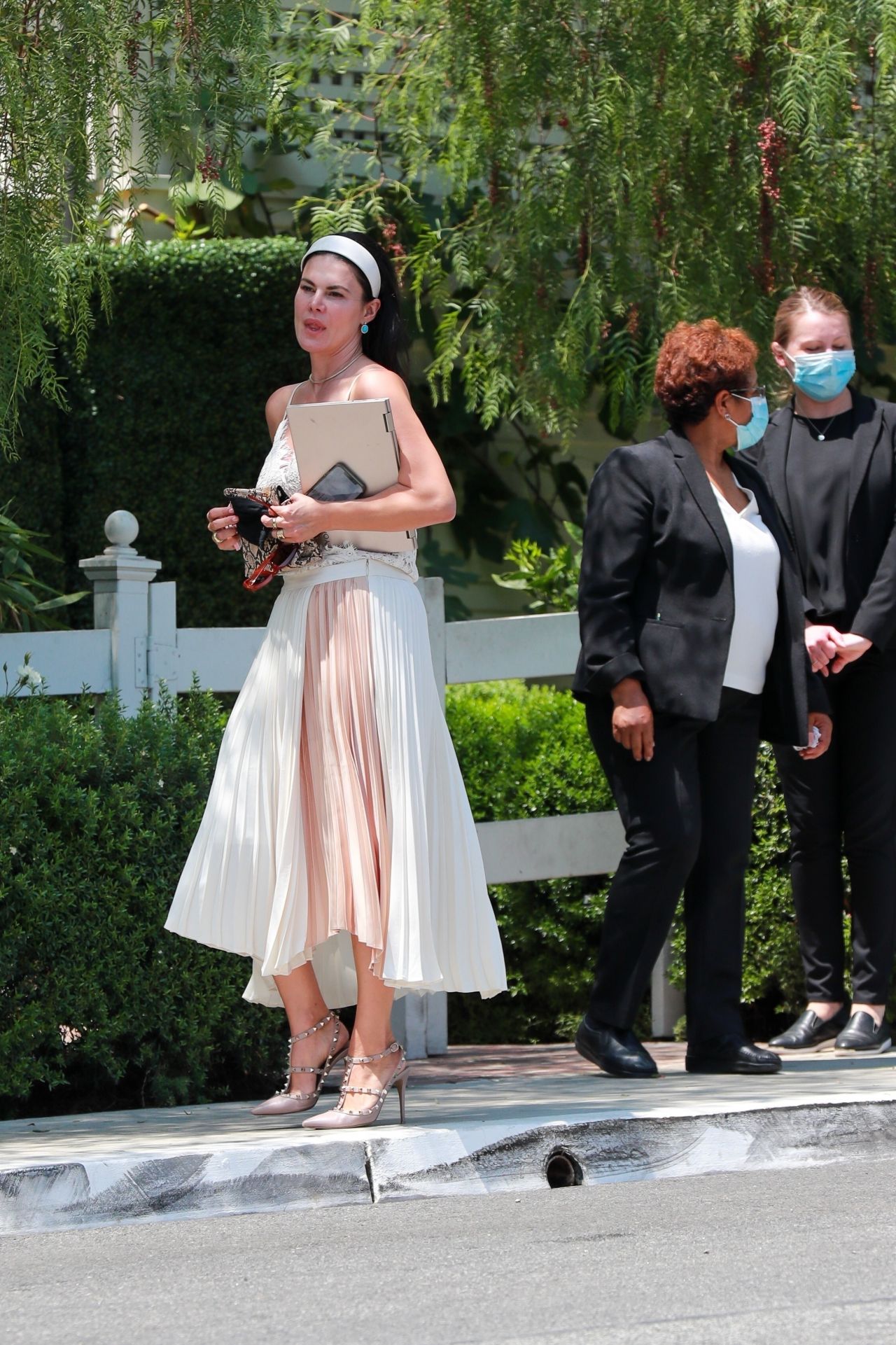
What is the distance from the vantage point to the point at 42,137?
4.97 metres

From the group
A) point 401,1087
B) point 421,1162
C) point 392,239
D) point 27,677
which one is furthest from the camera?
point 392,239

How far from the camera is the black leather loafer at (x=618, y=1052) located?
17.0ft

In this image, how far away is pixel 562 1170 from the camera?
4.29 m

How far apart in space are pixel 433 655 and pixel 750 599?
122 centimetres

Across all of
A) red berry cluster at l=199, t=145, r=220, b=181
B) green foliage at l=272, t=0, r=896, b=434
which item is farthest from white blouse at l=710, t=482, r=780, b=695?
green foliage at l=272, t=0, r=896, b=434

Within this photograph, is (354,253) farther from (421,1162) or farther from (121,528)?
(421,1162)

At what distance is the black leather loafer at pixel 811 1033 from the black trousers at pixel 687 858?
53cm

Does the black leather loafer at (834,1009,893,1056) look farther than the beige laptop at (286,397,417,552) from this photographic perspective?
Yes

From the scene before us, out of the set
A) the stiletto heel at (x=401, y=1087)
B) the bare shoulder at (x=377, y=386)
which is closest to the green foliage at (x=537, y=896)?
the stiletto heel at (x=401, y=1087)

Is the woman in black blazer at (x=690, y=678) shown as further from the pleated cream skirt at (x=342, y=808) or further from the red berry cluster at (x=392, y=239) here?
the red berry cluster at (x=392, y=239)

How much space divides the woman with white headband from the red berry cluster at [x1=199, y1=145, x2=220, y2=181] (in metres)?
0.82

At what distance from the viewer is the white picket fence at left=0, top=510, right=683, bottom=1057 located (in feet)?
17.9

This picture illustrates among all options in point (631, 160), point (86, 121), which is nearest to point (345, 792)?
point (86, 121)

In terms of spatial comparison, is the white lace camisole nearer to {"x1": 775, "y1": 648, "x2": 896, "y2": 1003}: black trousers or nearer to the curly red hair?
the curly red hair
